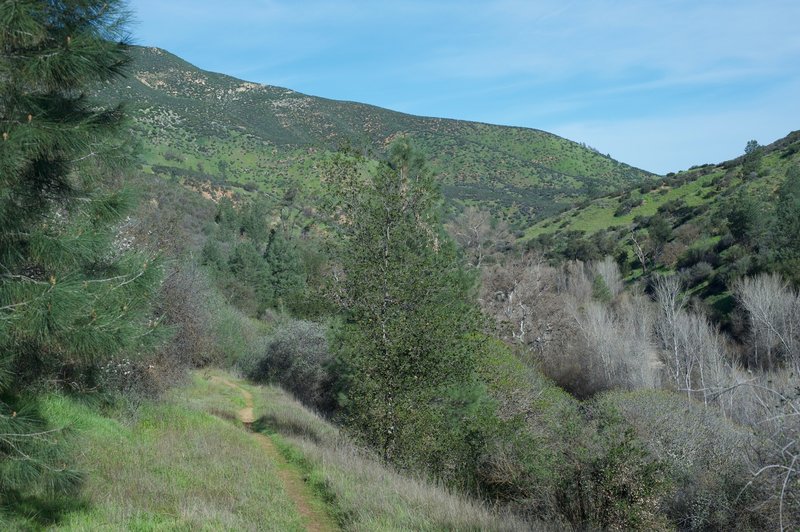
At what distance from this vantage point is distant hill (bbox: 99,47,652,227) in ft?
270

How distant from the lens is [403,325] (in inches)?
455

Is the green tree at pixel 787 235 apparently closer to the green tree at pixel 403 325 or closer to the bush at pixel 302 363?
the bush at pixel 302 363

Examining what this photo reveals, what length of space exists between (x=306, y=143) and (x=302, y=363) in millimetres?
65996

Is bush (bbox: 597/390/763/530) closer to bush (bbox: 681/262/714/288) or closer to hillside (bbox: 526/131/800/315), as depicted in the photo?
hillside (bbox: 526/131/800/315)

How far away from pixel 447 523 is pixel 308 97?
355 feet

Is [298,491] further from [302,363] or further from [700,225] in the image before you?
[700,225]

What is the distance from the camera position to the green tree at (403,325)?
37.0 feet

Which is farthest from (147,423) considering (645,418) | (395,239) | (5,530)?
(645,418)

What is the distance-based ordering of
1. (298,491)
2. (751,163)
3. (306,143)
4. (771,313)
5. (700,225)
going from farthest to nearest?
(306,143) < (751,163) < (700,225) < (771,313) < (298,491)

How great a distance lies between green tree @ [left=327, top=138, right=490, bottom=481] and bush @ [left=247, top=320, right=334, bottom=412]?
1212 cm

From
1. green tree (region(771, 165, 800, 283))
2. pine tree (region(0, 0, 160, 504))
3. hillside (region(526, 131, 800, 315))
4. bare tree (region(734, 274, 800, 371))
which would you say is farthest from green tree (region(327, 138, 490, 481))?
hillside (region(526, 131, 800, 315))

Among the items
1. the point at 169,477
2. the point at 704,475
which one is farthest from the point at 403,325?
the point at 704,475

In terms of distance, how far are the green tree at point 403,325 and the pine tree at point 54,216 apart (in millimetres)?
5668

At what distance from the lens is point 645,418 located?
57.4 feet
